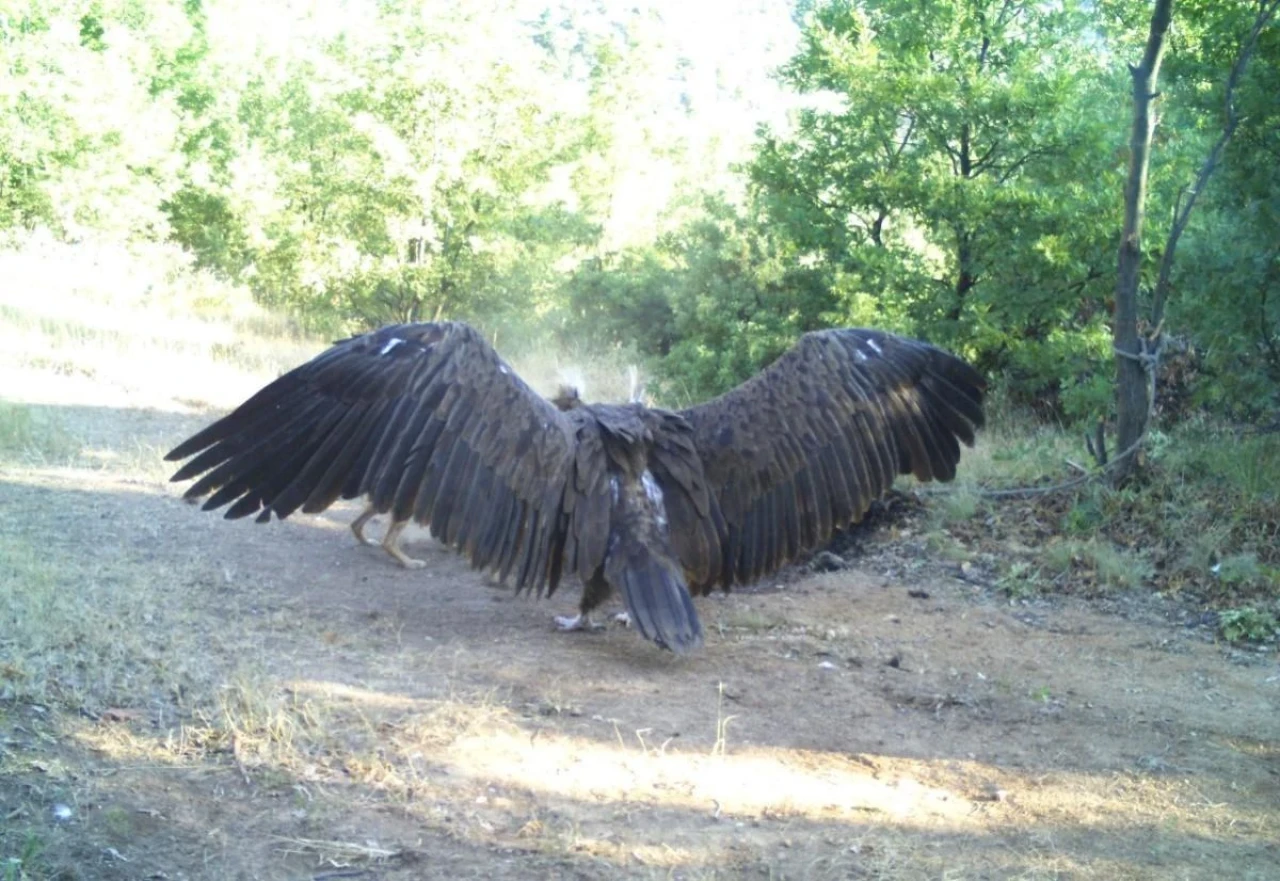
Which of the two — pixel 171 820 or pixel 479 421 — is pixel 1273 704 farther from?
pixel 171 820

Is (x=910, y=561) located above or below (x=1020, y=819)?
above

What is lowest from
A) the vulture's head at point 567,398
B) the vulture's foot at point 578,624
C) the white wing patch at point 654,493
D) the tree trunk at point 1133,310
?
the vulture's foot at point 578,624

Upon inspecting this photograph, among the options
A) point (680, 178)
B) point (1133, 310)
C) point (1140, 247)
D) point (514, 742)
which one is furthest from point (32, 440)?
point (680, 178)

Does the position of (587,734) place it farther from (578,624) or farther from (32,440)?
(32,440)

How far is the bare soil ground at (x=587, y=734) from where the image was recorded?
14.9 ft

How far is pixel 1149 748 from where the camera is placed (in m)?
5.96

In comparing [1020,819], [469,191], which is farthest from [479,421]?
[469,191]

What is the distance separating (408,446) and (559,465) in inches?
33.4

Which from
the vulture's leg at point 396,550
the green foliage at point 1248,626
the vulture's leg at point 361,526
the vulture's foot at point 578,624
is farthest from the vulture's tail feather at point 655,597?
the green foliage at point 1248,626

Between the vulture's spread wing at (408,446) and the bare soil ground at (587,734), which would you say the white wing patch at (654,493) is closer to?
the vulture's spread wing at (408,446)

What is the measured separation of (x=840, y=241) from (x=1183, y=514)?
5.75 m

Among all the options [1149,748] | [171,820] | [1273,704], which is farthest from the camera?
[1273,704]

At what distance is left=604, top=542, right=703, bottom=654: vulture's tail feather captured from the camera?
21.8 feet

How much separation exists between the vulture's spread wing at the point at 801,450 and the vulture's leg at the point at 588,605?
1.70 feet
